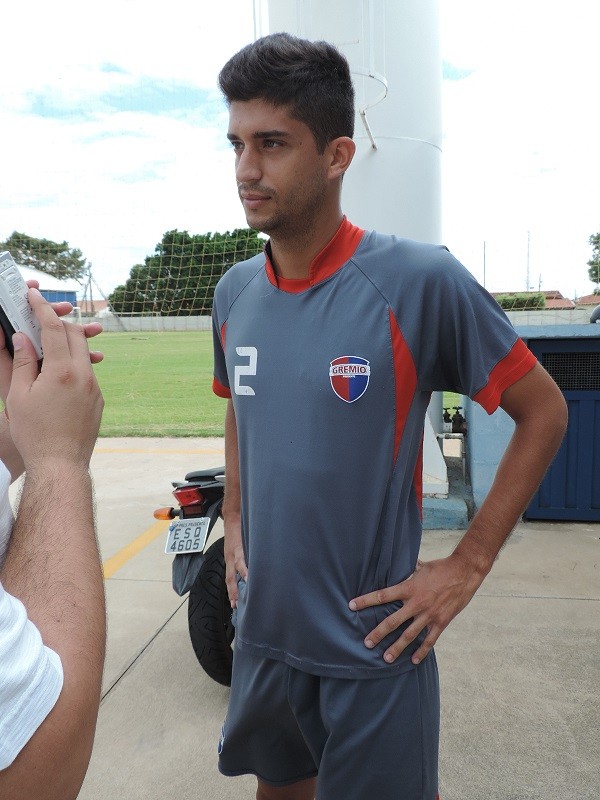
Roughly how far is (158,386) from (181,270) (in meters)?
3.04

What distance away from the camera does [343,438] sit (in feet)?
4.63

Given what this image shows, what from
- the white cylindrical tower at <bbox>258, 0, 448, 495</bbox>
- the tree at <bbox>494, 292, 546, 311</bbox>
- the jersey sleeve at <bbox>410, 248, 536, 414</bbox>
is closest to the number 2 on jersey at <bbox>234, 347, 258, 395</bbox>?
the jersey sleeve at <bbox>410, 248, 536, 414</bbox>

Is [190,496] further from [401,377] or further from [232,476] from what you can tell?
[401,377]

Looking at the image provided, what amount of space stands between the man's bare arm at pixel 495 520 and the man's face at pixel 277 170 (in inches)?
24.6

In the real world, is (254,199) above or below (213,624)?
above

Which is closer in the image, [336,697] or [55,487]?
[55,487]

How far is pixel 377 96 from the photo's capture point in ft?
15.0

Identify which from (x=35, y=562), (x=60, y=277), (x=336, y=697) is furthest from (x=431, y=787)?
(x=60, y=277)

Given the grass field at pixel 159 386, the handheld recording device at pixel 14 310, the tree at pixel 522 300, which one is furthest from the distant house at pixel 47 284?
the tree at pixel 522 300

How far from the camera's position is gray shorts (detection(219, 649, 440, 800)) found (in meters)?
1.40

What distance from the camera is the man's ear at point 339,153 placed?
152 centimetres

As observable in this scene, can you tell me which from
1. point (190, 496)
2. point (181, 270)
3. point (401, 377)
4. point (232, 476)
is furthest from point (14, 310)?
point (181, 270)

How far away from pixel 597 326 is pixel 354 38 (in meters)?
2.73

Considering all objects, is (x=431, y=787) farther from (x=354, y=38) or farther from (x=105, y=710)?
(x=354, y=38)
